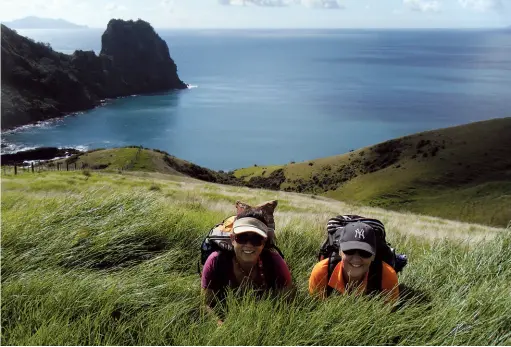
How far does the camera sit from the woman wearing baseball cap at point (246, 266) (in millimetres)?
4391

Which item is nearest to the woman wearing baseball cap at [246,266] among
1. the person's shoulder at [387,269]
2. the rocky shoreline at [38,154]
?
the person's shoulder at [387,269]

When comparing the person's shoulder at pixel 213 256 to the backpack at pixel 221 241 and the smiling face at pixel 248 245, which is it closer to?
the backpack at pixel 221 241

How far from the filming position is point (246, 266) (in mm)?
4574

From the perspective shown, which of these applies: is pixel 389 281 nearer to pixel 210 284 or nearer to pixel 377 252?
pixel 377 252

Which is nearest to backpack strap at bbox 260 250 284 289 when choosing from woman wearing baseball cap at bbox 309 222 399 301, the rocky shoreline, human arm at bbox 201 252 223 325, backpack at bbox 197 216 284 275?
backpack at bbox 197 216 284 275

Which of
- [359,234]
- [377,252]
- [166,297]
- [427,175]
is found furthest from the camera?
[427,175]

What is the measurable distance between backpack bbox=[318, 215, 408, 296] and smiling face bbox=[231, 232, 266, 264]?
0.78m

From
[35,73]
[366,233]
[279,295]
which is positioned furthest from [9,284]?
[35,73]

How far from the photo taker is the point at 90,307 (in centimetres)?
379

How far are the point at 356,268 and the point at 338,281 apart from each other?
0.82ft

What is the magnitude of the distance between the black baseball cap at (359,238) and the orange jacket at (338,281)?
0.77ft

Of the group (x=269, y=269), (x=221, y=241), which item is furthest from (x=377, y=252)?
(x=221, y=241)

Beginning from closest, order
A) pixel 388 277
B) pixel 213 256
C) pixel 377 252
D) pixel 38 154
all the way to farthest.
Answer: pixel 388 277, pixel 213 256, pixel 377 252, pixel 38 154

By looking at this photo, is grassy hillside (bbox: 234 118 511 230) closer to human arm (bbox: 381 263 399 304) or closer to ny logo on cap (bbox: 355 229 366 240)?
human arm (bbox: 381 263 399 304)
